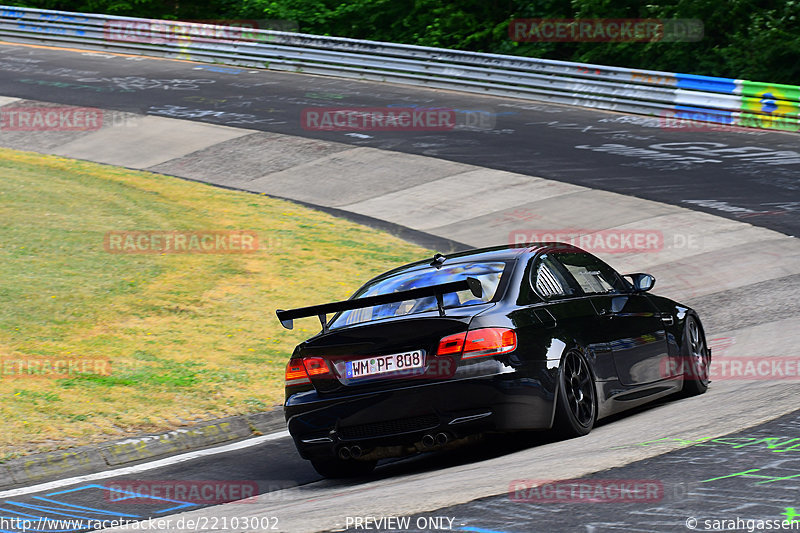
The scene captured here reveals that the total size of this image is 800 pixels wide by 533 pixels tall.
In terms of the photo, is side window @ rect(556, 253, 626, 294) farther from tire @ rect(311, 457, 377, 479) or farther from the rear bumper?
tire @ rect(311, 457, 377, 479)

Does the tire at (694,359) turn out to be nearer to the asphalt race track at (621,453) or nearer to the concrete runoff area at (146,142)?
the asphalt race track at (621,453)

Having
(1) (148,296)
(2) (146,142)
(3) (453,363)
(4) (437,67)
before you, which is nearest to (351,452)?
(3) (453,363)

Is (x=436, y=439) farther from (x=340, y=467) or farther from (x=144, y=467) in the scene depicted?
(x=144, y=467)

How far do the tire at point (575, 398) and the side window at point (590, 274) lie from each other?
807 mm

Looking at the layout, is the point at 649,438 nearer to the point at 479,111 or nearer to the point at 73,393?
the point at 73,393

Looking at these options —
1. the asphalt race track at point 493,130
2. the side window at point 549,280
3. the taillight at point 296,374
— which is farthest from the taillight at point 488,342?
the asphalt race track at point 493,130

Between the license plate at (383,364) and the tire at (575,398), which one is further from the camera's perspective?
the tire at (575,398)

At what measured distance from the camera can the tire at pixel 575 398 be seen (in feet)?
22.2

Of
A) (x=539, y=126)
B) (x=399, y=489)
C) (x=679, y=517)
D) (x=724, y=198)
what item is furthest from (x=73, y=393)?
(x=539, y=126)

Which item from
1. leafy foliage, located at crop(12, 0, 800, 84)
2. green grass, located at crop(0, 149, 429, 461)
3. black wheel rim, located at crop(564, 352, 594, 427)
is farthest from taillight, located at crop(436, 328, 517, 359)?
leafy foliage, located at crop(12, 0, 800, 84)

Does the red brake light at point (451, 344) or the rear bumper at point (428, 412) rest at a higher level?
the red brake light at point (451, 344)

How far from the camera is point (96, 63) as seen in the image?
3216 cm

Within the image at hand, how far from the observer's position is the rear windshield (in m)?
7.00

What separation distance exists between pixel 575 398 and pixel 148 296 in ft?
23.2
